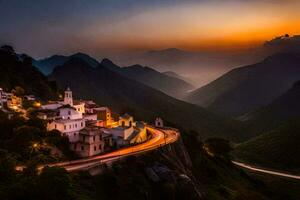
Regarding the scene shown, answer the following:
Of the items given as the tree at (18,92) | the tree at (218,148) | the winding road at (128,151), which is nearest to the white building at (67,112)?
the winding road at (128,151)

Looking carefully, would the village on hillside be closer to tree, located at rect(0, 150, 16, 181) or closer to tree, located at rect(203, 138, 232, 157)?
tree, located at rect(0, 150, 16, 181)

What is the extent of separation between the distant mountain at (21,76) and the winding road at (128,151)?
3056cm

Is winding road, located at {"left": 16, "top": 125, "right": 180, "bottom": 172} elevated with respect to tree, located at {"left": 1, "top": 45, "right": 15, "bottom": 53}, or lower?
lower

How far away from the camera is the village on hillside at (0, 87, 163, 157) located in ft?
177

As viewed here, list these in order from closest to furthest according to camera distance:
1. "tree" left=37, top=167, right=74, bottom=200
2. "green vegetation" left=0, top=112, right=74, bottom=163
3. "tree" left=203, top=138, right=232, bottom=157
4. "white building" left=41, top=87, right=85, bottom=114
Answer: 1. "tree" left=37, top=167, right=74, bottom=200
2. "green vegetation" left=0, top=112, right=74, bottom=163
3. "white building" left=41, top=87, right=85, bottom=114
4. "tree" left=203, top=138, right=232, bottom=157

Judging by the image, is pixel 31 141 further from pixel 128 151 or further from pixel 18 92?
pixel 18 92

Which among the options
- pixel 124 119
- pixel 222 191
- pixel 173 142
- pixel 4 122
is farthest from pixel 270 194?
pixel 4 122

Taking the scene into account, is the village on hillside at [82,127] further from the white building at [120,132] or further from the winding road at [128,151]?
the winding road at [128,151]

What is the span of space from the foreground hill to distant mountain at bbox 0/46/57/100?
7836cm

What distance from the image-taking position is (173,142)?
211 feet

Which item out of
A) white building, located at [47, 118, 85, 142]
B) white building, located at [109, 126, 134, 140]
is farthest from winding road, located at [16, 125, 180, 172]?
white building, located at [47, 118, 85, 142]

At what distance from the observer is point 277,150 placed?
441 feet

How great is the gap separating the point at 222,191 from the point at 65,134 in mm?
32018

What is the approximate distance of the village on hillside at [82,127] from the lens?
54031mm
